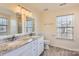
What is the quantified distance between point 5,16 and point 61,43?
0.74m

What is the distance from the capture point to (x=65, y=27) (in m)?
1.26

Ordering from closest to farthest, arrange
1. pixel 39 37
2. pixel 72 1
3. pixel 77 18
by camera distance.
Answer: pixel 72 1, pixel 77 18, pixel 39 37

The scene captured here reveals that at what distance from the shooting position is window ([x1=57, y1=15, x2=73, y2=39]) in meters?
1.23

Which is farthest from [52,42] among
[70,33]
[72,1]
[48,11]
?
[72,1]

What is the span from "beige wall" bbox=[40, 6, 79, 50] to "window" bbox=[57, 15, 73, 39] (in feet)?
0.15

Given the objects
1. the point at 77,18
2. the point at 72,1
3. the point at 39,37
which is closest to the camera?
the point at 72,1

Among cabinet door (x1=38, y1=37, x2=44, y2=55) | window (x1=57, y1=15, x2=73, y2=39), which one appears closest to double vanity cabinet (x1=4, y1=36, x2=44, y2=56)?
cabinet door (x1=38, y1=37, x2=44, y2=55)

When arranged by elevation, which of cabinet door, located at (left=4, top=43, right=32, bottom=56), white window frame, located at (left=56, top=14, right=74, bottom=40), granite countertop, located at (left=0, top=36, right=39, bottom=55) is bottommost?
cabinet door, located at (left=4, top=43, right=32, bottom=56)

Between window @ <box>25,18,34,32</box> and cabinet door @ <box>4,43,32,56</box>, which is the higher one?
window @ <box>25,18,34,32</box>

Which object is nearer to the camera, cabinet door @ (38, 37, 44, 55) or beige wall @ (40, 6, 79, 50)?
beige wall @ (40, 6, 79, 50)

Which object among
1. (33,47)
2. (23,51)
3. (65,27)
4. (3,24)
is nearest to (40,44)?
(33,47)

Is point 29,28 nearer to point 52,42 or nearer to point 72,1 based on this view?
point 52,42

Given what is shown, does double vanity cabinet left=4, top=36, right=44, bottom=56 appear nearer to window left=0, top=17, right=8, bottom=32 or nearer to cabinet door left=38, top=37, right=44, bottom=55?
cabinet door left=38, top=37, right=44, bottom=55

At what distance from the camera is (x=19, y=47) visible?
4.11 ft
